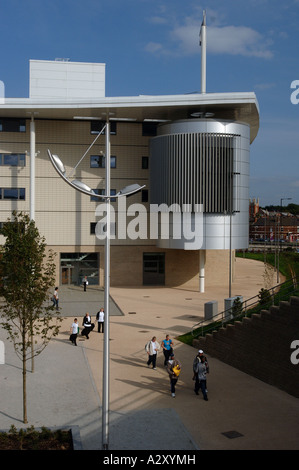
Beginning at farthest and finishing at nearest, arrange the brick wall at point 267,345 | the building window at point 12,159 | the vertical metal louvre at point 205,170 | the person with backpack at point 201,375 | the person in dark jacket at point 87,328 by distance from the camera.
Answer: the building window at point 12,159
the vertical metal louvre at point 205,170
the person in dark jacket at point 87,328
the brick wall at point 267,345
the person with backpack at point 201,375

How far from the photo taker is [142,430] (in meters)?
12.8

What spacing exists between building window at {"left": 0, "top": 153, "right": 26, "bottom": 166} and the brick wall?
28028 mm

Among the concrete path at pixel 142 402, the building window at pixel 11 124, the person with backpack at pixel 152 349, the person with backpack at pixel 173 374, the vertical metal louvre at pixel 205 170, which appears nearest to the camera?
the concrete path at pixel 142 402

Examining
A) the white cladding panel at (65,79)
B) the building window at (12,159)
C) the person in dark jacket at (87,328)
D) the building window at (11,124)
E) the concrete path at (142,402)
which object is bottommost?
the concrete path at (142,402)

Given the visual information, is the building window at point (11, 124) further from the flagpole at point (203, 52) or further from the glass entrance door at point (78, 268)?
the flagpole at point (203, 52)

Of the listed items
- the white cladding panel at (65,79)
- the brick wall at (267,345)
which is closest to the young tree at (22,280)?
the brick wall at (267,345)

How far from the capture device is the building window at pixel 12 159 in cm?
4228

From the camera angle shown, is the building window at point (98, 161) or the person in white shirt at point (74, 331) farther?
the building window at point (98, 161)

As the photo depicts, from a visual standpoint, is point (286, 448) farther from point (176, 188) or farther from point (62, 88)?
point (62, 88)

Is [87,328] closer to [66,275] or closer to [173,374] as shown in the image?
[173,374]

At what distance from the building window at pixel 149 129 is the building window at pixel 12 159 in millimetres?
10873

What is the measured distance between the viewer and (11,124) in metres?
42.2

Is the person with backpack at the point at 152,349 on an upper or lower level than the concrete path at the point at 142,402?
upper

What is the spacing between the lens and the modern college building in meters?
38.4
